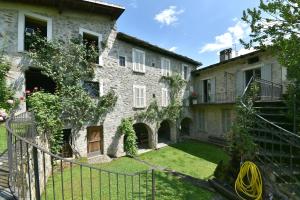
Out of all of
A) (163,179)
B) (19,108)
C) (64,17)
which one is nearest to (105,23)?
(64,17)

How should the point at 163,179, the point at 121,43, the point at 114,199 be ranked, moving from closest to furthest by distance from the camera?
the point at 114,199
the point at 163,179
the point at 121,43

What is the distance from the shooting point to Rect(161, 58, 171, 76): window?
16344mm

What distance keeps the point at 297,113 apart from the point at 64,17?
11.1 metres

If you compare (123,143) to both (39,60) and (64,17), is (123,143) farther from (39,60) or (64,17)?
(64,17)

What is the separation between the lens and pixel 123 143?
13.2 meters

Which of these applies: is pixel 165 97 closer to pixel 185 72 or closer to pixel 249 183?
pixel 185 72

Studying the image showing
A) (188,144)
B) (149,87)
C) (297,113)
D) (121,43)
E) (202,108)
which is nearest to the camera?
(297,113)

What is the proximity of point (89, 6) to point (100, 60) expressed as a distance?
2.92 m

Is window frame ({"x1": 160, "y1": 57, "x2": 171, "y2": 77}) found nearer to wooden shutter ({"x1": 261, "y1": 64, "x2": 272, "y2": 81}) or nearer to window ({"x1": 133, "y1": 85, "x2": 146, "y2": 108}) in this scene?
window ({"x1": 133, "y1": 85, "x2": 146, "y2": 108})

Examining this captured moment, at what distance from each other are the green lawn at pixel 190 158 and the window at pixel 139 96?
130 inches

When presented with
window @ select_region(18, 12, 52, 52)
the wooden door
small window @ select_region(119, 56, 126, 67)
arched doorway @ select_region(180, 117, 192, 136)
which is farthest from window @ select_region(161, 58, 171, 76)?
window @ select_region(18, 12, 52, 52)

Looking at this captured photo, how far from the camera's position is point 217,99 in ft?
56.1

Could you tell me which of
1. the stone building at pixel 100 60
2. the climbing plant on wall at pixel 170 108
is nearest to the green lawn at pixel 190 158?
the stone building at pixel 100 60

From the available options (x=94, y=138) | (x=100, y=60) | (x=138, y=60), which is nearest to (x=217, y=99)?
(x=138, y=60)
